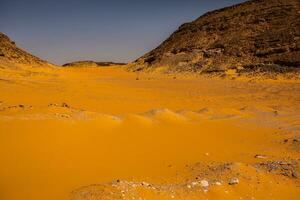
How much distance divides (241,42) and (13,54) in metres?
21.4

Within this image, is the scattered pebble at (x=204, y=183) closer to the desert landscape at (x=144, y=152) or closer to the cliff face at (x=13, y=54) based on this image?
the desert landscape at (x=144, y=152)

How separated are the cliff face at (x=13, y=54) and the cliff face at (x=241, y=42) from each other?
35.3ft

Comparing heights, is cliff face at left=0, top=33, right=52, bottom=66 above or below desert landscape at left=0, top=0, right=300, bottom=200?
above

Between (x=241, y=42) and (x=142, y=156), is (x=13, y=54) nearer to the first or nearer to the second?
(x=241, y=42)

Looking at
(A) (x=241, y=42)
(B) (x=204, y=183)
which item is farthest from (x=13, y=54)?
(B) (x=204, y=183)

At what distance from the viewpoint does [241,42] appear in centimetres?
3069

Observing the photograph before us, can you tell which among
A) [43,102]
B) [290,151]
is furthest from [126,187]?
[43,102]

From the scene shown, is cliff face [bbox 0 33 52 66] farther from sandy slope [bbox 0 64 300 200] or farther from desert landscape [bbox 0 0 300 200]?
sandy slope [bbox 0 64 300 200]

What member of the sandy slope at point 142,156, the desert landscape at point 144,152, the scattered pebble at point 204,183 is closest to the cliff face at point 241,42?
the desert landscape at point 144,152

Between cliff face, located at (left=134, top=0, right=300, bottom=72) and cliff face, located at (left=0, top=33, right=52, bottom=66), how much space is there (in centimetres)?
1076

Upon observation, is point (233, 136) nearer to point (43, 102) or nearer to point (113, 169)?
point (113, 169)

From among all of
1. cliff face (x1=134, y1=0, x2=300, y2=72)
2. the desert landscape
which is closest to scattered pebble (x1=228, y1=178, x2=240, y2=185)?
the desert landscape

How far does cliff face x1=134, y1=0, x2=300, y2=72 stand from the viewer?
85.0 ft

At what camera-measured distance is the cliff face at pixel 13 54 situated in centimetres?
3357
